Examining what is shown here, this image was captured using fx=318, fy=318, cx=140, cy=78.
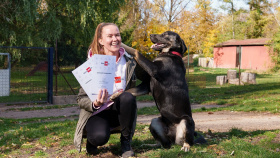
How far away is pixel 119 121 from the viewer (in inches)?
161

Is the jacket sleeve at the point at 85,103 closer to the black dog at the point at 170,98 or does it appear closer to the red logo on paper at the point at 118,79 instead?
the red logo on paper at the point at 118,79

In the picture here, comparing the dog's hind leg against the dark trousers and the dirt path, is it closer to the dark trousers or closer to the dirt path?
the dark trousers

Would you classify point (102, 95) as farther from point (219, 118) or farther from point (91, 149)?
point (219, 118)

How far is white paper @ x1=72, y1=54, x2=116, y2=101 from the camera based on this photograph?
3537 mm

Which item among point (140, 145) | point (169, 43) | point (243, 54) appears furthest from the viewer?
point (243, 54)

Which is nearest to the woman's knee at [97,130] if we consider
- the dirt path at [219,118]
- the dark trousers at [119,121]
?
the dark trousers at [119,121]

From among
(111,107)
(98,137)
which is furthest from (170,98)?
(98,137)

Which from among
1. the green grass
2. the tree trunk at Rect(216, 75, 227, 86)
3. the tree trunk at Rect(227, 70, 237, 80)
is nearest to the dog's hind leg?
the green grass

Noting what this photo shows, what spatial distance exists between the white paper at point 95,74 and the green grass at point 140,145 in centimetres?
118

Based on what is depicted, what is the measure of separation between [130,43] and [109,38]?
70.9ft

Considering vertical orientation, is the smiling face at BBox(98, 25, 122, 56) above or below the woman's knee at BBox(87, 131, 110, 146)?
above

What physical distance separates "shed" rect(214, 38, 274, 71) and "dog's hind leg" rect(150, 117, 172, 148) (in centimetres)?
3451

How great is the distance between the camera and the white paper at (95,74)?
3537mm

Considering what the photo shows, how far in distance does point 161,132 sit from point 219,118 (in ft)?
14.5
